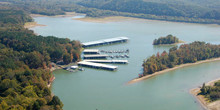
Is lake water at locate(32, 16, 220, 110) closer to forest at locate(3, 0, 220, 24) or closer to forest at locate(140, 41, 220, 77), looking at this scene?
forest at locate(140, 41, 220, 77)

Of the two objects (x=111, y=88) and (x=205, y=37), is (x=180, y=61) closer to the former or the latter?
(x=111, y=88)

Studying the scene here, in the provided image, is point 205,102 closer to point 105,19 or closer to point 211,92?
point 211,92

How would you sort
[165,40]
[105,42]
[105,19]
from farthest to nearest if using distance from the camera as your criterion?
[105,19] < [165,40] < [105,42]

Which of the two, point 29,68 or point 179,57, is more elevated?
point 179,57

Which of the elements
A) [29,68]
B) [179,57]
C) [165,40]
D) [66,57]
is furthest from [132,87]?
[165,40]

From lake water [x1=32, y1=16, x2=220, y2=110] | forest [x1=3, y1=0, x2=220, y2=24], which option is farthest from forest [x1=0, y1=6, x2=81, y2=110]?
forest [x1=3, y1=0, x2=220, y2=24]

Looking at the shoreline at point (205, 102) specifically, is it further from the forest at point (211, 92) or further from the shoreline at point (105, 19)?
the shoreline at point (105, 19)

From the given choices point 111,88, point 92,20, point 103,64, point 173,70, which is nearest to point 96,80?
point 111,88
